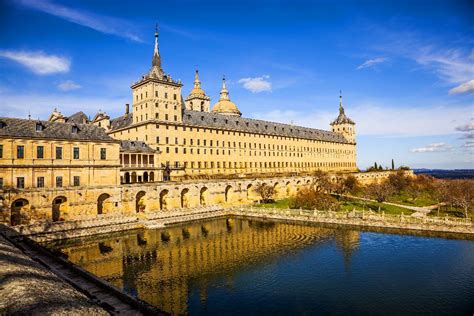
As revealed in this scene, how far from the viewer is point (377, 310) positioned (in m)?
21.0

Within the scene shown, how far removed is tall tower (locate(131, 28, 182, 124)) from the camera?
2473 inches

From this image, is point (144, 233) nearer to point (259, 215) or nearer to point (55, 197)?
point (55, 197)

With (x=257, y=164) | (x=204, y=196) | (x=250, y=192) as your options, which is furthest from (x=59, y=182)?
(x=257, y=164)

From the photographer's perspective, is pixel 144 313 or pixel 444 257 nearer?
pixel 144 313

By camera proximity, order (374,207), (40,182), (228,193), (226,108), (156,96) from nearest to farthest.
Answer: (40,182)
(374,207)
(156,96)
(228,193)
(226,108)


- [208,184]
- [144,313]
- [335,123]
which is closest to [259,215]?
[208,184]

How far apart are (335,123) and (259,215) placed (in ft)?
278

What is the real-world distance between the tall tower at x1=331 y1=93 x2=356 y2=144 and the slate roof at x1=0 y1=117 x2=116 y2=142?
3893 inches

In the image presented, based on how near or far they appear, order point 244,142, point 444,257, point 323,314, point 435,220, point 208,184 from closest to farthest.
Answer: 1. point 323,314
2. point 444,257
3. point 435,220
4. point 208,184
5. point 244,142

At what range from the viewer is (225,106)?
101312 mm

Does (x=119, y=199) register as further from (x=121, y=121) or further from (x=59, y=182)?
(x=121, y=121)

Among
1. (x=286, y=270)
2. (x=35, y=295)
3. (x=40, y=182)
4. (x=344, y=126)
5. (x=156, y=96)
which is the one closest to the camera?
(x=35, y=295)

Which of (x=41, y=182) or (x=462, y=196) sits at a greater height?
(x=41, y=182)

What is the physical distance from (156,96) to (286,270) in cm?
4454
